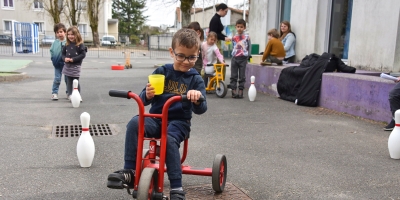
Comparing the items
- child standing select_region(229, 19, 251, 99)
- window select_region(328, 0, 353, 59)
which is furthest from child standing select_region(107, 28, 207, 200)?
window select_region(328, 0, 353, 59)

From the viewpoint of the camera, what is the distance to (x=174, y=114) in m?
3.39

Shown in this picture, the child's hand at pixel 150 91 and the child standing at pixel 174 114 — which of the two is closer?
the child's hand at pixel 150 91

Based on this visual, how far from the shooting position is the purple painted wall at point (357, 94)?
22.1 feet

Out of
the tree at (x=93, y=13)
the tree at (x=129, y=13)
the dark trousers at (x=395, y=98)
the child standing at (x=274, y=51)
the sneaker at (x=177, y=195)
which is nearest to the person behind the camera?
the sneaker at (x=177, y=195)

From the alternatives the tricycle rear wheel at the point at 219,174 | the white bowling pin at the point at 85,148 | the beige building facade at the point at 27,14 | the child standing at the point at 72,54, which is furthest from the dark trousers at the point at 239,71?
the beige building facade at the point at 27,14

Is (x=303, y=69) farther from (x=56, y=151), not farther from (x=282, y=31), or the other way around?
(x=56, y=151)

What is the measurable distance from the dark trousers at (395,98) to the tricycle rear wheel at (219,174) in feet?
12.3

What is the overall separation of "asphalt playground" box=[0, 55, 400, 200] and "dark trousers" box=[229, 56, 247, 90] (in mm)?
1083

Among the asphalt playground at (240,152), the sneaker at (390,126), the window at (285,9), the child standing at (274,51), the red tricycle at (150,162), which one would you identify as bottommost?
the asphalt playground at (240,152)

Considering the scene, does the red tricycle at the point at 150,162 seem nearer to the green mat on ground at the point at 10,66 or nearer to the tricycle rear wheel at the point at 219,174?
the tricycle rear wheel at the point at 219,174

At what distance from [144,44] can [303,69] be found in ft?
120

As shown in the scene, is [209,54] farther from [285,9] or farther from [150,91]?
[150,91]

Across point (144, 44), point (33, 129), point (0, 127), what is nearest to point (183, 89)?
point (33, 129)

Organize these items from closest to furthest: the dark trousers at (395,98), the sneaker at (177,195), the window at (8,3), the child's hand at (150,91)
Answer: the child's hand at (150,91), the sneaker at (177,195), the dark trousers at (395,98), the window at (8,3)
